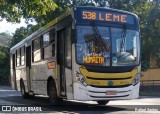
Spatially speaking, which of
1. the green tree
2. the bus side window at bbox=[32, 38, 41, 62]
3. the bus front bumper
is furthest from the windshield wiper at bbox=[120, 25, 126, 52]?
the bus side window at bbox=[32, 38, 41, 62]

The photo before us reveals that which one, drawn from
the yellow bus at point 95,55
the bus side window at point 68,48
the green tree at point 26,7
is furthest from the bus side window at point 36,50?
the green tree at point 26,7

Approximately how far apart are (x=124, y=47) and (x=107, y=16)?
50.4 inches

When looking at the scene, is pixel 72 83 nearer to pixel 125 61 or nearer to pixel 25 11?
pixel 125 61

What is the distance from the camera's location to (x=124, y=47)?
12477 millimetres

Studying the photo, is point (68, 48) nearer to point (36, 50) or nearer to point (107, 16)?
point (107, 16)

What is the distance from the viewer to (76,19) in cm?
1212

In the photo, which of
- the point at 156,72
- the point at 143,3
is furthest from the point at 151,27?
the point at 156,72

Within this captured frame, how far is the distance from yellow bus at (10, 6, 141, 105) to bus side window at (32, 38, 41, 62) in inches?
97.5

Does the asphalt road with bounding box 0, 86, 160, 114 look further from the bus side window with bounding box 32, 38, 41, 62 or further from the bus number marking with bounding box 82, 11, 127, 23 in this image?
the bus number marking with bounding box 82, 11, 127, 23

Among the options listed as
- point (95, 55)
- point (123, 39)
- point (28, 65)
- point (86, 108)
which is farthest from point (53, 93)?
point (28, 65)

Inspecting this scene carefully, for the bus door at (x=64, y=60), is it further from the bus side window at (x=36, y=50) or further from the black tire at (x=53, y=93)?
the bus side window at (x=36, y=50)

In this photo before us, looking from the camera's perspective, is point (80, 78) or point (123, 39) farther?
point (123, 39)

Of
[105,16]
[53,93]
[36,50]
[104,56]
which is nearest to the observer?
[104,56]

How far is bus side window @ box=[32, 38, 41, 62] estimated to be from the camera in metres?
16.3
